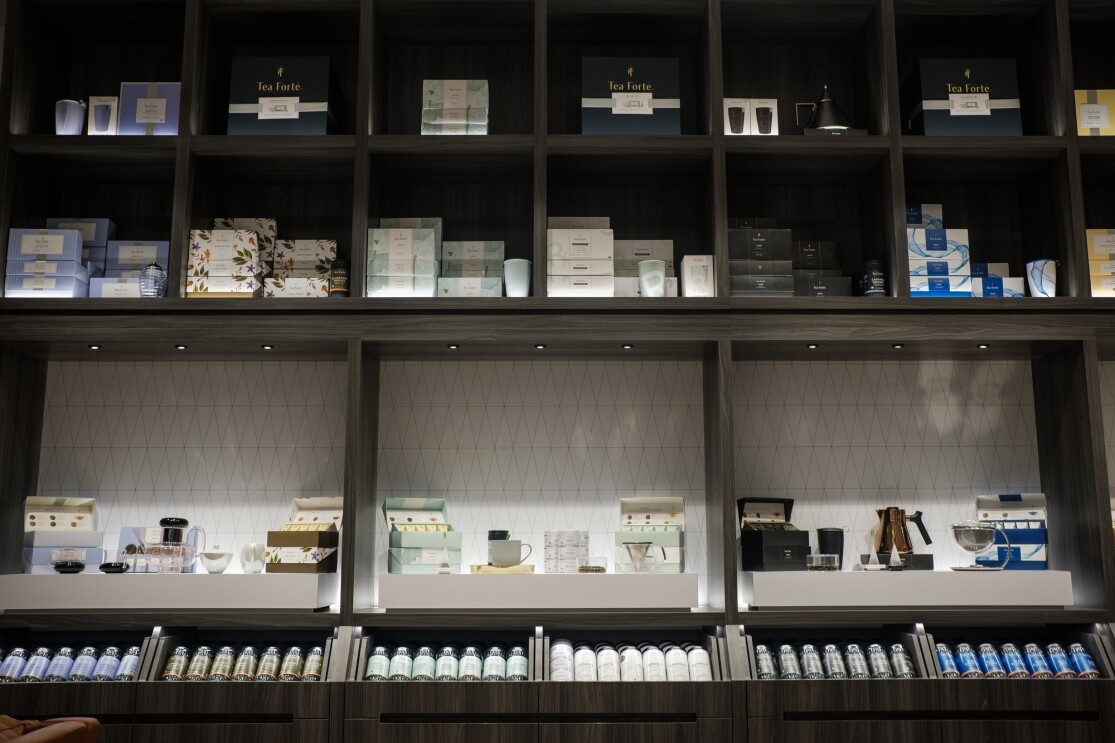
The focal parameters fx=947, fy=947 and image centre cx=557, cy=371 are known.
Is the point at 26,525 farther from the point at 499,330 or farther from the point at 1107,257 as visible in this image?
the point at 1107,257

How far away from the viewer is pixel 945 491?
14.5ft

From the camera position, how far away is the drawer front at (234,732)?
11.8 feet

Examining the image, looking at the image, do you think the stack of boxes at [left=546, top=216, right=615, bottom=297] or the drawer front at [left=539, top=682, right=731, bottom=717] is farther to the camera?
the stack of boxes at [left=546, top=216, right=615, bottom=297]

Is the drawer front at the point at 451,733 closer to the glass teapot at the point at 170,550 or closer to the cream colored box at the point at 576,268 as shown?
the glass teapot at the point at 170,550

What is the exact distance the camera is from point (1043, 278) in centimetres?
412

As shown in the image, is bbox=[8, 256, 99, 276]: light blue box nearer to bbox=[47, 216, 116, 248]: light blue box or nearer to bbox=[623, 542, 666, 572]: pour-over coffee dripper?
bbox=[47, 216, 116, 248]: light blue box

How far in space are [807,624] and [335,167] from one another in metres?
2.86

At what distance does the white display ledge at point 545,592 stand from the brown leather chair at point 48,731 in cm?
115

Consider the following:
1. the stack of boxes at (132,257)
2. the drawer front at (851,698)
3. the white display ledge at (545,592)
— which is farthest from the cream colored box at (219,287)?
the drawer front at (851,698)

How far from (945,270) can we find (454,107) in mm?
2273

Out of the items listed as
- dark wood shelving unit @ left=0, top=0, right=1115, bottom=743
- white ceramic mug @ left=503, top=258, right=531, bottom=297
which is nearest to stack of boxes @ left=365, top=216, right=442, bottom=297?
dark wood shelving unit @ left=0, top=0, right=1115, bottom=743

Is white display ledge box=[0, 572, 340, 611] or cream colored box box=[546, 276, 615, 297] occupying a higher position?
cream colored box box=[546, 276, 615, 297]

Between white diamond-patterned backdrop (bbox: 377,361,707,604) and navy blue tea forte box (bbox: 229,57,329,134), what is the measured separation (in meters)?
1.17

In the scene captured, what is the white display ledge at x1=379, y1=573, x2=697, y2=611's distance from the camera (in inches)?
151
